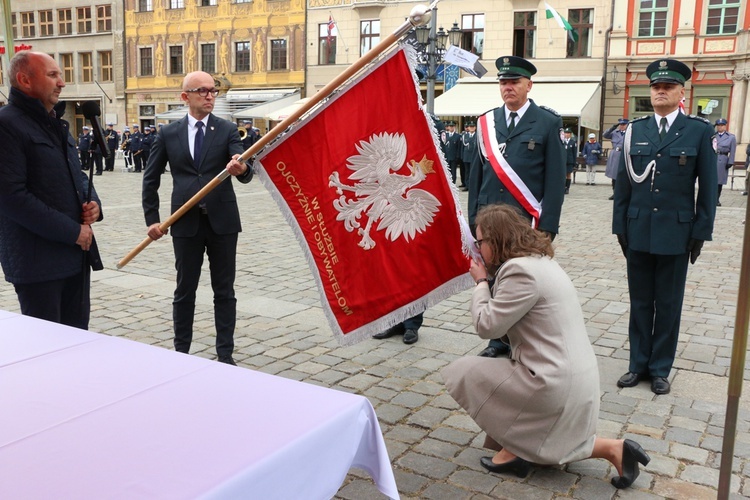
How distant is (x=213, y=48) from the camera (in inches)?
1561

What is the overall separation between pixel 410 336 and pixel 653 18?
2911 centimetres

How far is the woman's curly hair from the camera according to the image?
125 inches

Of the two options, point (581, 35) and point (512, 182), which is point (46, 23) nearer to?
point (581, 35)

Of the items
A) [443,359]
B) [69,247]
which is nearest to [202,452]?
[69,247]

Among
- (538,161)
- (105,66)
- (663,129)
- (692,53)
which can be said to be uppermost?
(105,66)

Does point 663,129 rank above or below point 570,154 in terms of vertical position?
above

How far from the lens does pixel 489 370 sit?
326cm

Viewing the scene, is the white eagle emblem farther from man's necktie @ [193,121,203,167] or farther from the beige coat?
man's necktie @ [193,121,203,167]

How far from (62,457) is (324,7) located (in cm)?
3682

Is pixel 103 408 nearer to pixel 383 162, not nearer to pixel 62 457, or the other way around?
pixel 62 457

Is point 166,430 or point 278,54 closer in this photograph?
point 166,430

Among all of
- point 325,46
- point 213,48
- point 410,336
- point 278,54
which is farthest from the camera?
point 213,48

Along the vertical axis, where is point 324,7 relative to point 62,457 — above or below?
above

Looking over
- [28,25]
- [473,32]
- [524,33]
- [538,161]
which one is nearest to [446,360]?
[538,161]
